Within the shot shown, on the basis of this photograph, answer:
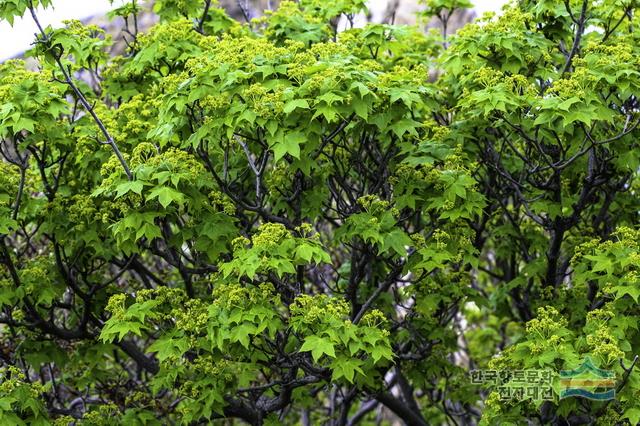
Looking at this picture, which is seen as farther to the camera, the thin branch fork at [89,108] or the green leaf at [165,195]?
the thin branch fork at [89,108]

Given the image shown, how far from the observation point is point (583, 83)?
7.46m

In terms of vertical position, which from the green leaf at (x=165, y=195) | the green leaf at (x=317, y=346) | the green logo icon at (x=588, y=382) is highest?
the green leaf at (x=165, y=195)

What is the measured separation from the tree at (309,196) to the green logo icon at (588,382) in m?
0.07

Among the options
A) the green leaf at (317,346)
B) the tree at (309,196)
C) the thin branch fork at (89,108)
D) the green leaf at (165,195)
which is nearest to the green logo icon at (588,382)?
the tree at (309,196)

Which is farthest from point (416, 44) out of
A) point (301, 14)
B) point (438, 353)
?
point (438, 353)

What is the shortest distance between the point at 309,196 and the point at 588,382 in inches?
120

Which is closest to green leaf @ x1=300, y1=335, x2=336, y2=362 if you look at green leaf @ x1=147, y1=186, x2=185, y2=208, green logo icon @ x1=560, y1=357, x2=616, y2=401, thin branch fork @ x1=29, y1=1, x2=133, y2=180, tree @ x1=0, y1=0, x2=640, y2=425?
tree @ x1=0, y1=0, x2=640, y2=425

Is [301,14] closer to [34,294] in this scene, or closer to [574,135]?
[574,135]

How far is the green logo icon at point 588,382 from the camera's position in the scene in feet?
21.4

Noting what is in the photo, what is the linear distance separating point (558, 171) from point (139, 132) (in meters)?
3.74

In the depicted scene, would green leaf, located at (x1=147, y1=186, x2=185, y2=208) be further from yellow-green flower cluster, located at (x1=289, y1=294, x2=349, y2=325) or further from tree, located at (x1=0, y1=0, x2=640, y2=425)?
yellow-green flower cluster, located at (x1=289, y1=294, x2=349, y2=325)

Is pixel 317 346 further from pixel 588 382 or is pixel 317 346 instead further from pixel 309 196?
pixel 309 196

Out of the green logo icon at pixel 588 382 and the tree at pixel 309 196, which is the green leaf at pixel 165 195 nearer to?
the tree at pixel 309 196

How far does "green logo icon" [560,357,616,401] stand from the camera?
257 inches
